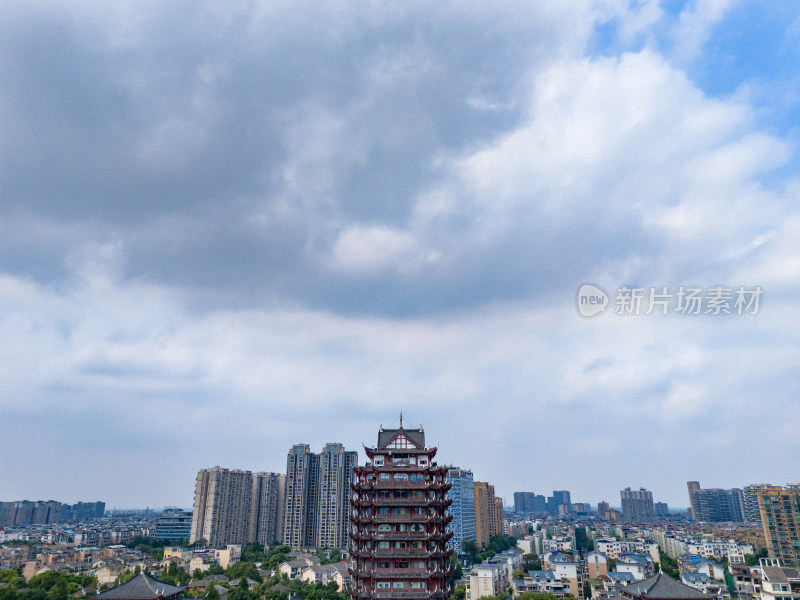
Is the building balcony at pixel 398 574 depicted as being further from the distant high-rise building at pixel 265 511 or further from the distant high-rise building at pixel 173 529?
the distant high-rise building at pixel 173 529

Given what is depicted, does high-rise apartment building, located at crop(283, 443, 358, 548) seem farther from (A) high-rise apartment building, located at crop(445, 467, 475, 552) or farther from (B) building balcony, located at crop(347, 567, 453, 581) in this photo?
(B) building balcony, located at crop(347, 567, 453, 581)

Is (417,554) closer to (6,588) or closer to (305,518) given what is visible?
(6,588)

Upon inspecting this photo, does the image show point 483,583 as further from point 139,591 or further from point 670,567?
point 139,591

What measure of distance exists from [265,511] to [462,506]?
5327cm

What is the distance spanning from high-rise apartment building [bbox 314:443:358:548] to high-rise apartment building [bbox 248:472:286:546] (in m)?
16.5

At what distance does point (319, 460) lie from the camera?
13300cm

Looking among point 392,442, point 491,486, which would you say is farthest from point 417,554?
point 491,486

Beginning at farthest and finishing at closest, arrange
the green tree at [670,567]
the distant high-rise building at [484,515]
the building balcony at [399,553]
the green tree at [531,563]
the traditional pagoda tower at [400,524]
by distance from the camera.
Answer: the distant high-rise building at [484,515] < the green tree at [531,563] < the green tree at [670,567] < the building balcony at [399,553] < the traditional pagoda tower at [400,524]

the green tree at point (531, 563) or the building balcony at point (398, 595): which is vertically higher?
the building balcony at point (398, 595)

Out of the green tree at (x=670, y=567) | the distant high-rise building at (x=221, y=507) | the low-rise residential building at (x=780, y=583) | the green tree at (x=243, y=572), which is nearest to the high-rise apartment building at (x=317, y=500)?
the distant high-rise building at (x=221, y=507)

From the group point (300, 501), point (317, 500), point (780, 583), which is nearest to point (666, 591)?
point (780, 583)

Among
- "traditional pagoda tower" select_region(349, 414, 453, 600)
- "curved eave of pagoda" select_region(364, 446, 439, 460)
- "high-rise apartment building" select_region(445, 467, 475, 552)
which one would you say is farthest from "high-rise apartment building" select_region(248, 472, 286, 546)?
"curved eave of pagoda" select_region(364, 446, 439, 460)

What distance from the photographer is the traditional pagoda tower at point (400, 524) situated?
37094mm

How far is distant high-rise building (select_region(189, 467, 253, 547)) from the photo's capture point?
130625 millimetres
